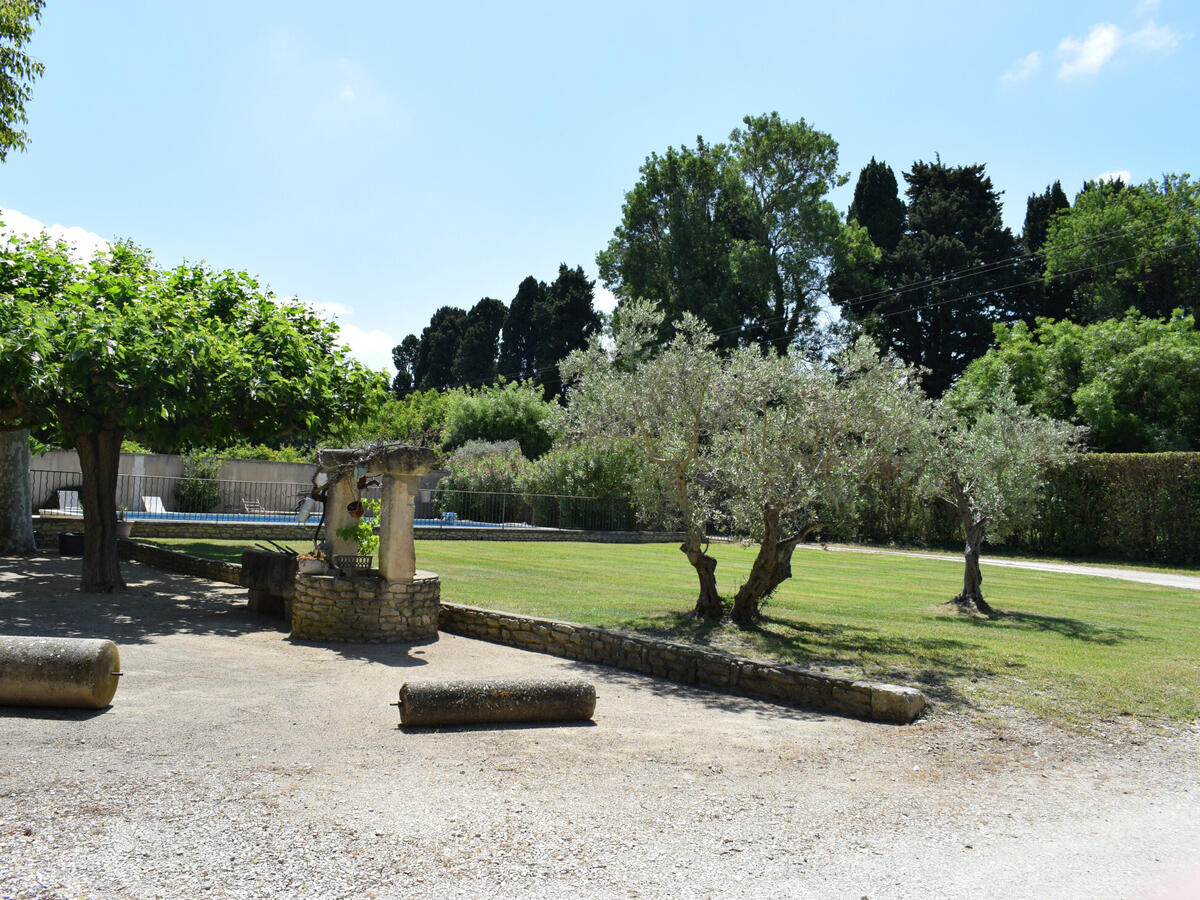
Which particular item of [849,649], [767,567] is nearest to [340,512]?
[767,567]

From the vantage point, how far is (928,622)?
493 inches

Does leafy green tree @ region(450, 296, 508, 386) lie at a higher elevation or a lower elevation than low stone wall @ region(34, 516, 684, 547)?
higher

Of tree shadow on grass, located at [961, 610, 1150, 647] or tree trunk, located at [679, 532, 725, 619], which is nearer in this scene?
tree trunk, located at [679, 532, 725, 619]

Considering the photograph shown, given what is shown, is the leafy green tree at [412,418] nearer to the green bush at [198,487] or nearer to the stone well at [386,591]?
the green bush at [198,487]

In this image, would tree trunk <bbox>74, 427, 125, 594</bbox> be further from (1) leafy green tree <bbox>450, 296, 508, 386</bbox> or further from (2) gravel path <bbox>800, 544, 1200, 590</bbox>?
(1) leafy green tree <bbox>450, 296, 508, 386</bbox>

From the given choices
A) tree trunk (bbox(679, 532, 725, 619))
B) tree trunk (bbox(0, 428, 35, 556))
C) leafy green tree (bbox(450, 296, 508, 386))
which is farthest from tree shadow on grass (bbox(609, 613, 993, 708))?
leafy green tree (bbox(450, 296, 508, 386))

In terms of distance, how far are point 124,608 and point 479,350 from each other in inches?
2390

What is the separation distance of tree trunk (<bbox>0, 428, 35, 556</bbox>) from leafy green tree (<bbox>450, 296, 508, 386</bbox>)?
2052 inches

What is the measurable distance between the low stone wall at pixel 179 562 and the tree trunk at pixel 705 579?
30.9 feet

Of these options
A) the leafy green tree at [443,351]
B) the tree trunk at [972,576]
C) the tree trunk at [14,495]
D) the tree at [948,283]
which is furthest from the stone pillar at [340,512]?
the leafy green tree at [443,351]

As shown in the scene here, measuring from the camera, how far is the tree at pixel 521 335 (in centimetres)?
6912

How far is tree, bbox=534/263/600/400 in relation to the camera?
197 ft

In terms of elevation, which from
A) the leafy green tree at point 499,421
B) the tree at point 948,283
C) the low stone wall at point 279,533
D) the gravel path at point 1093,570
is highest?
the tree at point 948,283

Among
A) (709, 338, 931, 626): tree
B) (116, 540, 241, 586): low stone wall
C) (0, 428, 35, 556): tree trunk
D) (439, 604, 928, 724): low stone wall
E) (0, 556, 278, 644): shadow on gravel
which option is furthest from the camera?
(0, 428, 35, 556): tree trunk
